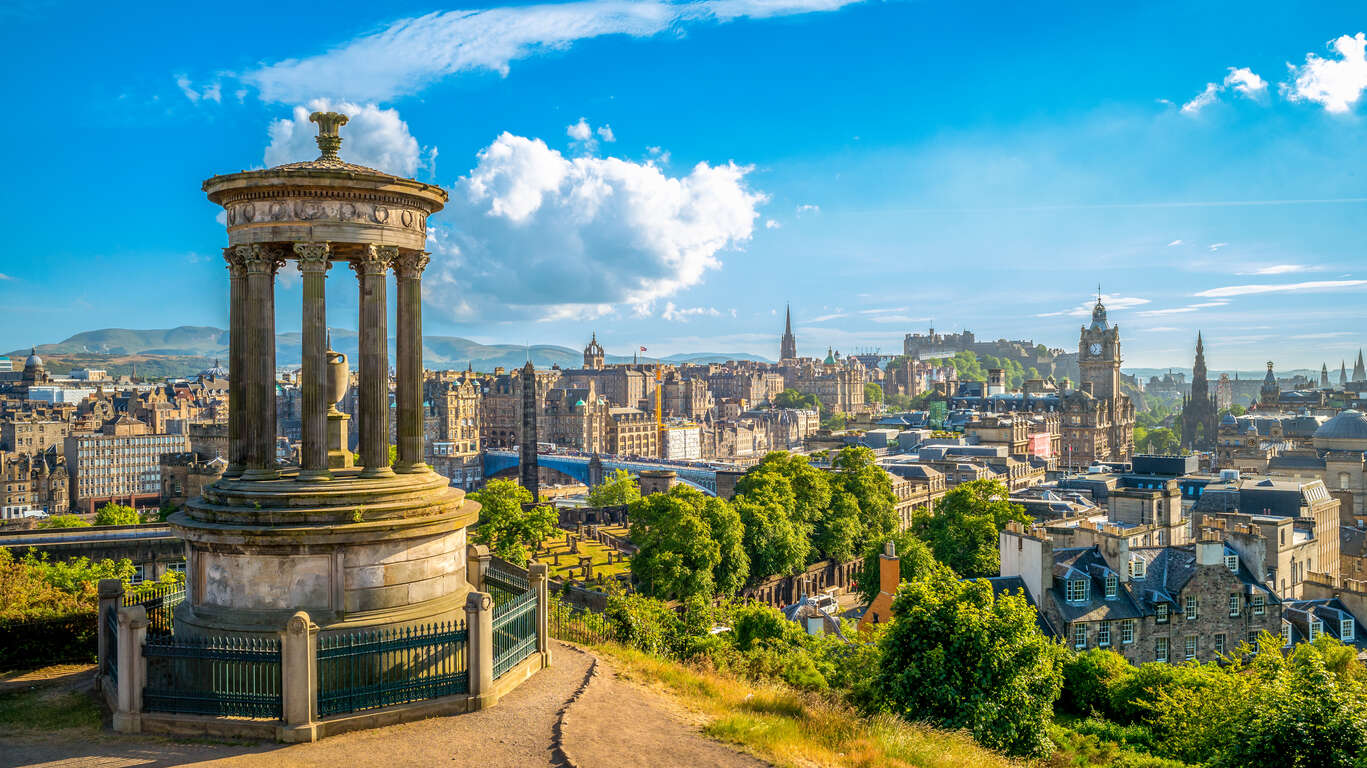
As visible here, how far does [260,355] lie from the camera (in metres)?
19.8

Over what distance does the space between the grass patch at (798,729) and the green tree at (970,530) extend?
127ft

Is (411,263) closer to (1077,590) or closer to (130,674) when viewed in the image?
(130,674)

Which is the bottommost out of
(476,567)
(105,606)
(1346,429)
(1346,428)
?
(1346,429)

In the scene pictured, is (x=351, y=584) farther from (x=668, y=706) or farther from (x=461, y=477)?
(x=461, y=477)

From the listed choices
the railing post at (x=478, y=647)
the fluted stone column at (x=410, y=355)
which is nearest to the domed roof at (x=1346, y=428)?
the fluted stone column at (x=410, y=355)

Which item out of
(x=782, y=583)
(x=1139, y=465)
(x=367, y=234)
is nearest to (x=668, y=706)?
(x=367, y=234)

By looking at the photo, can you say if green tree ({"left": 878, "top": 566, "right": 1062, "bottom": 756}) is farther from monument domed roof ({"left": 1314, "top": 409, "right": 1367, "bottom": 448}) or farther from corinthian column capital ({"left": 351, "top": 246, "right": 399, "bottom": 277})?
monument domed roof ({"left": 1314, "top": 409, "right": 1367, "bottom": 448})

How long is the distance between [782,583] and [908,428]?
90767 mm

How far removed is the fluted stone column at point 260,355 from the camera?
19562 mm

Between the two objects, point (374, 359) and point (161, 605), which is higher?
point (374, 359)

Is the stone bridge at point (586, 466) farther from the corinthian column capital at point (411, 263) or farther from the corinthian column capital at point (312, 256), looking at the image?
the corinthian column capital at point (312, 256)

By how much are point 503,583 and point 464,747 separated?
7.07 meters

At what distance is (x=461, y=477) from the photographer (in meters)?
163

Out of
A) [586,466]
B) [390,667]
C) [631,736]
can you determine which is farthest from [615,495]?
[631,736]
